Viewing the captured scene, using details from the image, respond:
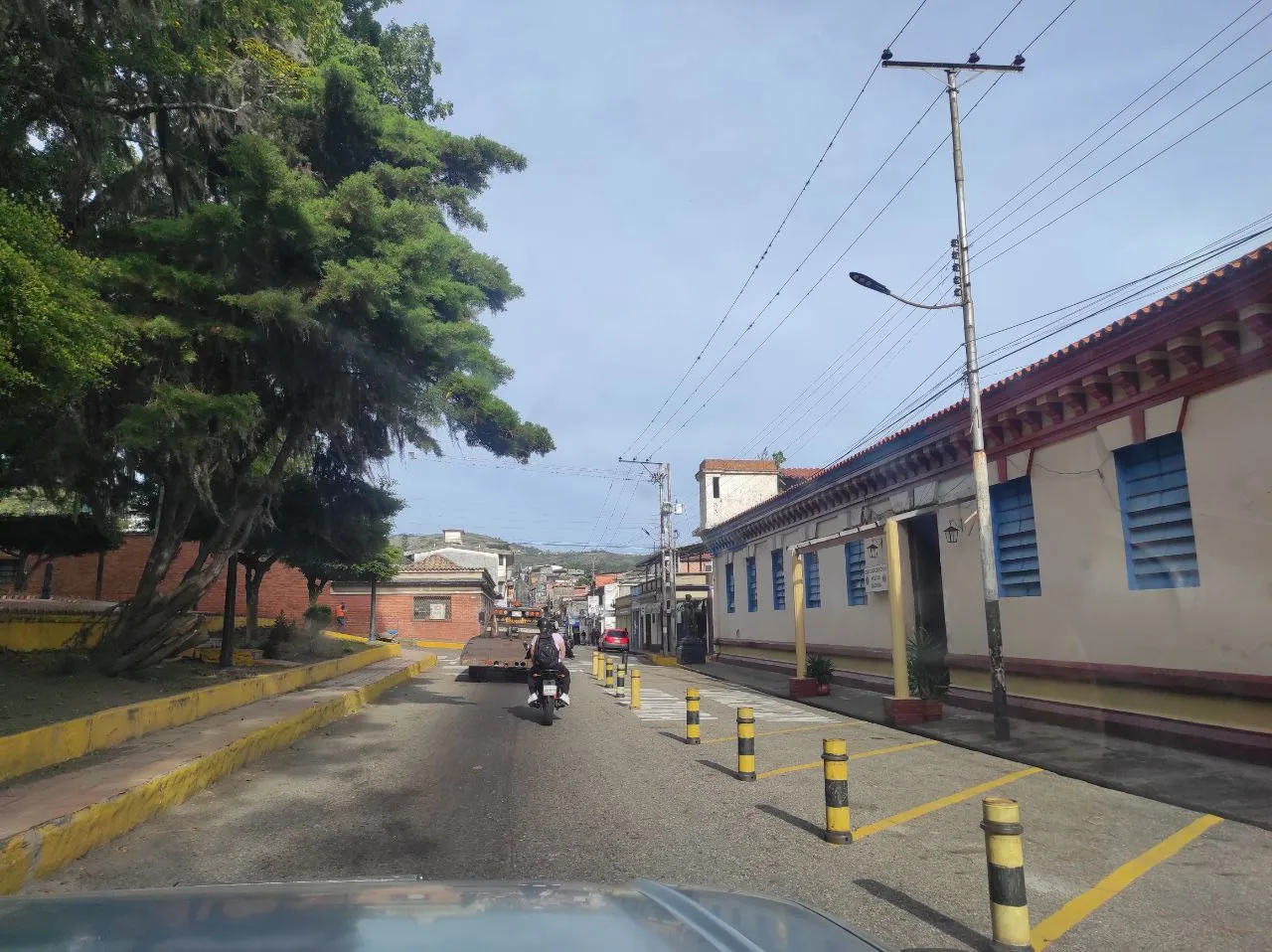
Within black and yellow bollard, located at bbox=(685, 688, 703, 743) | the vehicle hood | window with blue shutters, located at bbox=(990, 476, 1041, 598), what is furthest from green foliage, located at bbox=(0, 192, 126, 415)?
window with blue shutters, located at bbox=(990, 476, 1041, 598)

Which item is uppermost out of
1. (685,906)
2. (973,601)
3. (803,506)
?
(803,506)

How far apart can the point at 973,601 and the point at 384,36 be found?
16.5 meters

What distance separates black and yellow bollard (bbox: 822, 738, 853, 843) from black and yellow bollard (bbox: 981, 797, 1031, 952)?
2.21m

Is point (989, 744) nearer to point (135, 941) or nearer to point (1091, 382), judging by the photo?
point (1091, 382)

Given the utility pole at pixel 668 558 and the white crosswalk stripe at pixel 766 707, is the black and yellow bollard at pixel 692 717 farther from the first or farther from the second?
the utility pole at pixel 668 558

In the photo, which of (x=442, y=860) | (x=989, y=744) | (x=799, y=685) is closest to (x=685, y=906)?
(x=442, y=860)

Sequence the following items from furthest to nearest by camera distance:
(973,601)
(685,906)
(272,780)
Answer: (973,601) < (272,780) < (685,906)

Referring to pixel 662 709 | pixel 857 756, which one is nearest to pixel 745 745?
pixel 857 756

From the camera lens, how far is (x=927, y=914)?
16.4ft

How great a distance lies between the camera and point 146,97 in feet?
41.7

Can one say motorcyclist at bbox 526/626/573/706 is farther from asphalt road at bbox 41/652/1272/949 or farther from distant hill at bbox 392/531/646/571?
distant hill at bbox 392/531/646/571

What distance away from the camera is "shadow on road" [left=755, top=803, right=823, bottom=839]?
6967mm

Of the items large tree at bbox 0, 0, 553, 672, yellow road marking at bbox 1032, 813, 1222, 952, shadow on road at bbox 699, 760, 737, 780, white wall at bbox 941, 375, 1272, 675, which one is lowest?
yellow road marking at bbox 1032, 813, 1222, 952

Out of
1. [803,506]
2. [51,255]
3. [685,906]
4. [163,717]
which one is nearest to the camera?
[685,906]
